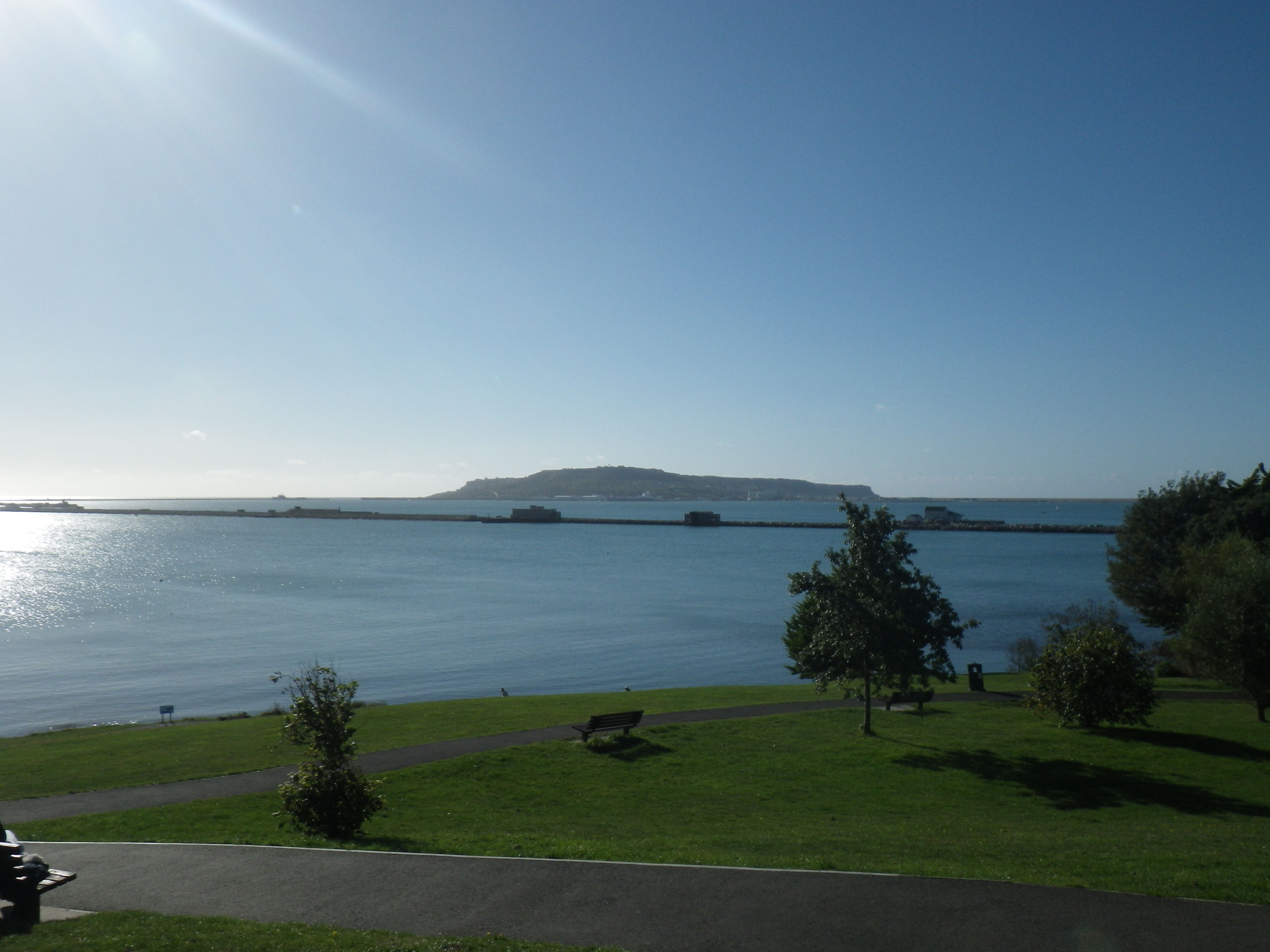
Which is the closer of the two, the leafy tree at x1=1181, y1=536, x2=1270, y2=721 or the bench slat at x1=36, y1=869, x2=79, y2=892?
the bench slat at x1=36, y1=869, x2=79, y2=892

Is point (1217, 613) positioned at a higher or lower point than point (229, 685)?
higher

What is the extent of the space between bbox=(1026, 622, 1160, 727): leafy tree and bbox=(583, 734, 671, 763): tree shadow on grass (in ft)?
37.1

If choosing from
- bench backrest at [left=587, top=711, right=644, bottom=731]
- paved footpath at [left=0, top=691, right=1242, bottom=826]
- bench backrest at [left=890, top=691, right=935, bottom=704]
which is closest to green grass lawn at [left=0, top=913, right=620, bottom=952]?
paved footpath at [left=0, top=691, right=1242, bottom=826]

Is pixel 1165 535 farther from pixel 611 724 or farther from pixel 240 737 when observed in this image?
pixel 240 737

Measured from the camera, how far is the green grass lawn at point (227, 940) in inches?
289

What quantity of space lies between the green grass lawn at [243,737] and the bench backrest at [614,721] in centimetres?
264

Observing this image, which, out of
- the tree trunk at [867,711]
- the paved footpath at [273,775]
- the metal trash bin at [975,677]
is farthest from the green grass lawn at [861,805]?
the metal trash bin at [975,677]

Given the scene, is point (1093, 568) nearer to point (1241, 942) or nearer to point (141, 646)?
point (141, 646)

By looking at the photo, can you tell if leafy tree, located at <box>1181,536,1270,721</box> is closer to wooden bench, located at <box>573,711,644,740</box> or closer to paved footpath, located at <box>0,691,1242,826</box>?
paved footpath, located at <box>0,691,1242,826</box>

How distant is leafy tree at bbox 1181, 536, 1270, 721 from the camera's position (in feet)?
77.3

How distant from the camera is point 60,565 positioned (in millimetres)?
123812

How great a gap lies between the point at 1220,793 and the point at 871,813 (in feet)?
24.9

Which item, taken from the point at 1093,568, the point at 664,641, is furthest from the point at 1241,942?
the point at 1093,568

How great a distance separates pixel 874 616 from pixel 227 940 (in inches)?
743
